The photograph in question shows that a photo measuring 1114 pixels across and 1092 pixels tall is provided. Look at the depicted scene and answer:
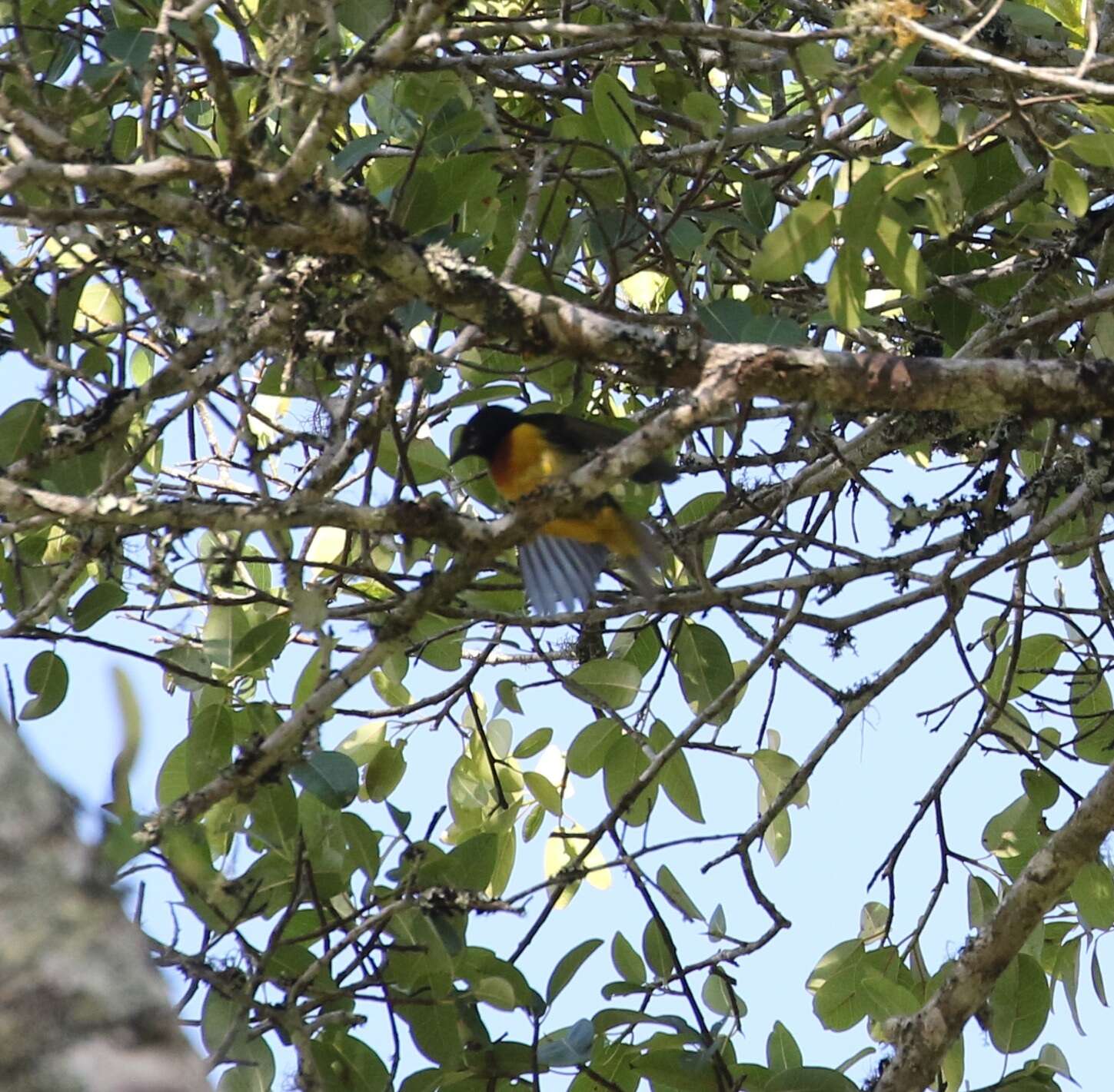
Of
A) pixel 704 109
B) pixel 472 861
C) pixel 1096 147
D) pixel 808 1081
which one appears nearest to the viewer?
pixel 1096 147

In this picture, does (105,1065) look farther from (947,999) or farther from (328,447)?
(947,999)

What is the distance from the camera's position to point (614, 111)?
11.5ft

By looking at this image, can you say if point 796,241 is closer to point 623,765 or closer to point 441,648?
point 623,765

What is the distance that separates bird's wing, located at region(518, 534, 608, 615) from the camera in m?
3.87

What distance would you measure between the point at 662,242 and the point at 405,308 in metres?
0.59

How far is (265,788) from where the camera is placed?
10.7 ft

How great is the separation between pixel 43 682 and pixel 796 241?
203 centimetres

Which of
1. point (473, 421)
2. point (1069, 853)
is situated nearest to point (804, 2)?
point (473, 421)

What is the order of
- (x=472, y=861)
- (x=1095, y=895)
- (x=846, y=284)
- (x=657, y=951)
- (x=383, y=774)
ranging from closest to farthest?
(x=846, y=284) → (x=472, y=861) → (x=657, y=951) → (x=1095, y=895) → (x=383, y=774)

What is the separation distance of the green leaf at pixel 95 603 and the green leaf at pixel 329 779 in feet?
2.01

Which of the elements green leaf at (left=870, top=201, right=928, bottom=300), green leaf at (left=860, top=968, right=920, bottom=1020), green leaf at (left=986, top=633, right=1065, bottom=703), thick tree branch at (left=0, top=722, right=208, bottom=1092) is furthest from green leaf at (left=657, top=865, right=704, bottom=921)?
thick tree branch at (left=0, top=722, right=208, bottom=1092)

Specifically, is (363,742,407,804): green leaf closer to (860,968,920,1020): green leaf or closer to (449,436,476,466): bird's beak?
(449,436,476,466): bird's beak

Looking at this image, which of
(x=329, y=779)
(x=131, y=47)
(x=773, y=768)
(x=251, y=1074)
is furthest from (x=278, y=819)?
(x=131, y=47)

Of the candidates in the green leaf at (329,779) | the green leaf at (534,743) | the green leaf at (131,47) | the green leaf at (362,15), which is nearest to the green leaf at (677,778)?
the green leaf at (534,743)
